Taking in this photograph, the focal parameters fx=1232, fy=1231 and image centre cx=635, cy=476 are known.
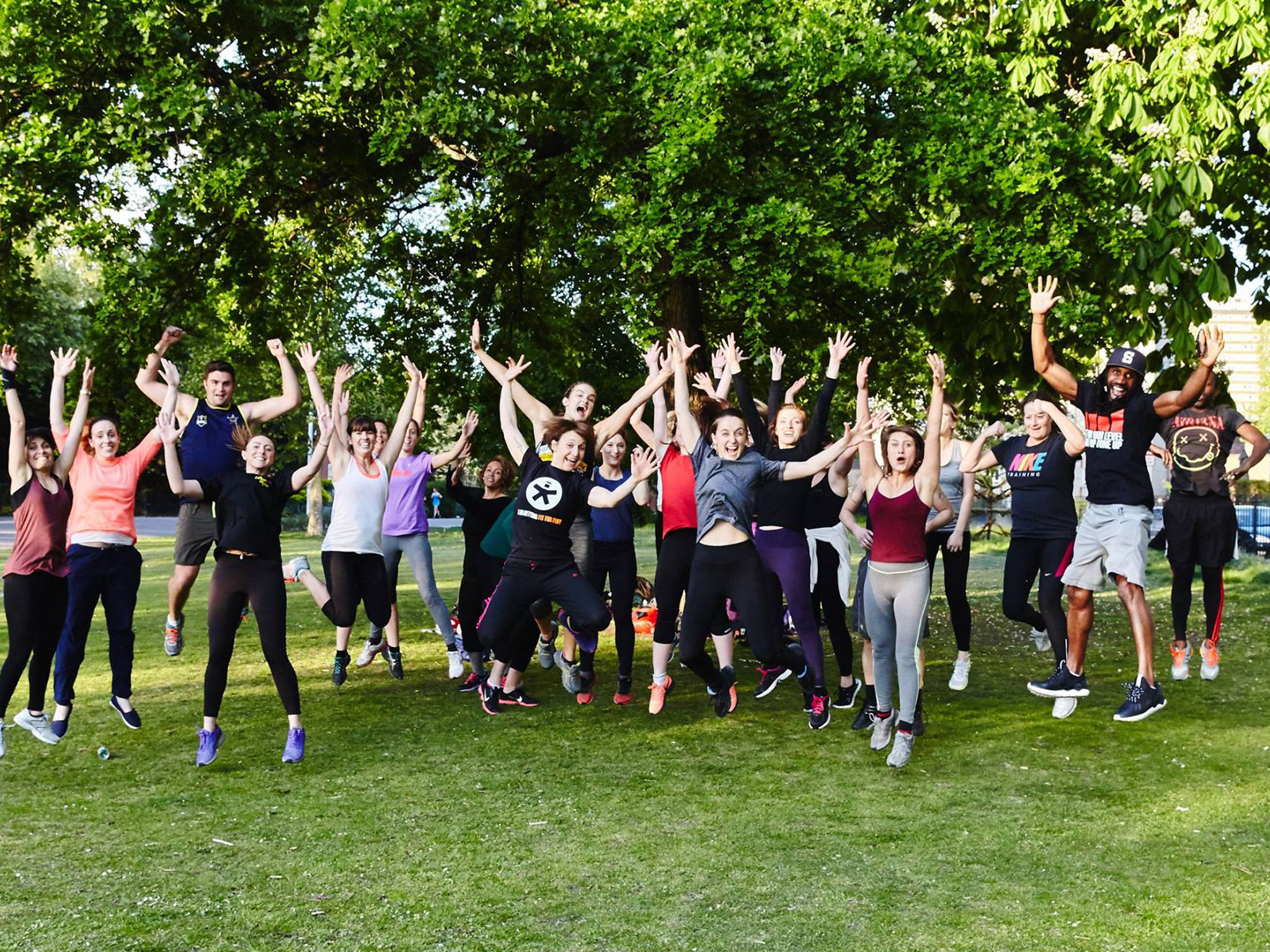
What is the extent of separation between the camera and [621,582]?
887cm

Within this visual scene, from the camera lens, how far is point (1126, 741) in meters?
7.51

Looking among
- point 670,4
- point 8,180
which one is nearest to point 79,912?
point 8,180

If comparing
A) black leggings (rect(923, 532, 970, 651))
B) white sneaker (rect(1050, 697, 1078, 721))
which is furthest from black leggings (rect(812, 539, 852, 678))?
white sneaker (rect(1050, 697, 1078, 721))

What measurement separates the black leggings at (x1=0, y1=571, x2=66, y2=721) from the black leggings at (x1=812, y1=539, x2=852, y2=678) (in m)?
4.79

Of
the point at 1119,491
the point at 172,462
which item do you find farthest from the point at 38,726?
the point at 1119,491

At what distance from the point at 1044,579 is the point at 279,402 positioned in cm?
549

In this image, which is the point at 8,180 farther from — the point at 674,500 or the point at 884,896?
the point at 884,896

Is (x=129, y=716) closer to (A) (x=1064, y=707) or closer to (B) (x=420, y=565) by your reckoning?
(B) (x=420, y=565)

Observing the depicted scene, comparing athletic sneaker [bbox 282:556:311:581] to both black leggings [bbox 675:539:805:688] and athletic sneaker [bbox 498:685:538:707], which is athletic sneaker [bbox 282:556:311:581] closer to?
athletic sneaker [bbox 498:685:538:707]

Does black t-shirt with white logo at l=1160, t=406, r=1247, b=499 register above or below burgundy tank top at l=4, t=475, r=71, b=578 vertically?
above

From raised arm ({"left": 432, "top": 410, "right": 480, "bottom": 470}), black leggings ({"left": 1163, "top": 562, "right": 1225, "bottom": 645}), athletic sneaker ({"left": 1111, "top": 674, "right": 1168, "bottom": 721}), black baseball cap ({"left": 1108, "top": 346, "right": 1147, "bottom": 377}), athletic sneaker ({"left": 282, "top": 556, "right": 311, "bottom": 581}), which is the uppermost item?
black baseball cap ({"left": 1108, "top": 346, "right": 1147, "bottom": 377})

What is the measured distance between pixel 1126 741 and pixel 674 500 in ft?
10.5

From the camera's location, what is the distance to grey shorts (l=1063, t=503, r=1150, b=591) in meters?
7.89

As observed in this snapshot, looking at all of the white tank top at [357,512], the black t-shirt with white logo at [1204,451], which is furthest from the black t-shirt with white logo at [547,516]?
the black t-shirt with white logo at [1204,451]
